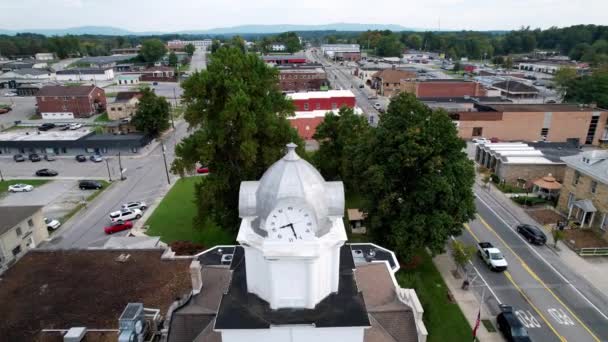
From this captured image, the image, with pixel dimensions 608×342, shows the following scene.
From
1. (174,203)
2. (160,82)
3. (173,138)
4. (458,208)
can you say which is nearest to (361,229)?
(458,208)

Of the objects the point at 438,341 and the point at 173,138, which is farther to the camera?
the point at 173,138

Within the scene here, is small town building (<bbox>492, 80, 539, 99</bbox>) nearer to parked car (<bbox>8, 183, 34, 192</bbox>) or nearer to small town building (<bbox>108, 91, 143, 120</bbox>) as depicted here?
small town building (<bbox>108, 91, 143, 120</bbox>)

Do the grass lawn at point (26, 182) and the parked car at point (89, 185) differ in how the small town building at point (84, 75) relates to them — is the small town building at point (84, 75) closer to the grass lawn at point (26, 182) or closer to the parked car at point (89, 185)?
the grass lawn at point (26, 182)

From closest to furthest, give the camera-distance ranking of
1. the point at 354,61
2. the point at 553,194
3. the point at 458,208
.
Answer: the point at 458,208 → the point at 553,194 → the point at 354,61

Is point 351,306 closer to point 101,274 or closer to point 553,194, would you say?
point 101,274

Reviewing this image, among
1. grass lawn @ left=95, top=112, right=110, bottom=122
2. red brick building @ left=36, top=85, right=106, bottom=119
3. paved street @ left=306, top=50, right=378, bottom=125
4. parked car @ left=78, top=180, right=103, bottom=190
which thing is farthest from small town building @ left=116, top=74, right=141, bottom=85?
parked car @ left=78, top=180, right=103, bottom=190

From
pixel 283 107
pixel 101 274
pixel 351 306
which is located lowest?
pixel 101 274

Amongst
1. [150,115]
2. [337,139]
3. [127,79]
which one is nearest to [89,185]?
[150,115]
